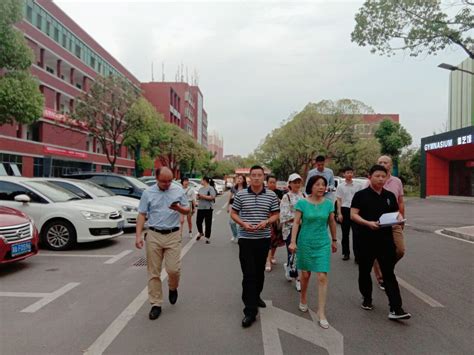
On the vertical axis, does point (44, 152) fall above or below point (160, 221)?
above

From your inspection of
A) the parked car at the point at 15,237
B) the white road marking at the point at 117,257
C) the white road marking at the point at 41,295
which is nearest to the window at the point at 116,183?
the white road marking at the point at 117,257

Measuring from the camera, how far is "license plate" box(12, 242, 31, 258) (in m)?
5.96

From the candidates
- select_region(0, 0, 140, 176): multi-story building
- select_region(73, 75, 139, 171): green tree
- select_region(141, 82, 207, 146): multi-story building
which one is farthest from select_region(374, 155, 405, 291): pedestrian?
select_region(141, 82, 207, 146): multi-story building

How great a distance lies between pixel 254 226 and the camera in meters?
4.19

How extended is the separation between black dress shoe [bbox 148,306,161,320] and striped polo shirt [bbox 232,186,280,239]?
1257 millimetres

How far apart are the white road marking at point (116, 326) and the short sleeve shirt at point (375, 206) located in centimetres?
289

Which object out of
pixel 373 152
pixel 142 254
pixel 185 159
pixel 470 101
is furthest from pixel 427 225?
pixel 185 159

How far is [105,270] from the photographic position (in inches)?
255

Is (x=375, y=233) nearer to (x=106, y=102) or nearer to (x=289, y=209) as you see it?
(x=289, y=209)

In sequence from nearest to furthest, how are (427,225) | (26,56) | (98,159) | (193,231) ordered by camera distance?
(193,231) → (427,225) → (26,56) → (98,159)

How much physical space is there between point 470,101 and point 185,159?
33803 mm

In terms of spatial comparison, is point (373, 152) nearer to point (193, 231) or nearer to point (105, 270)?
point (193, 231)

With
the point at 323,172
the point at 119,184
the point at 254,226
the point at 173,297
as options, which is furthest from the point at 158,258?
the point at 119,184

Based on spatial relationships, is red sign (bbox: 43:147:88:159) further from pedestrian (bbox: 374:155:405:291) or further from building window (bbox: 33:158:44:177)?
pedestrian (bbox: 374:155:405:291)
